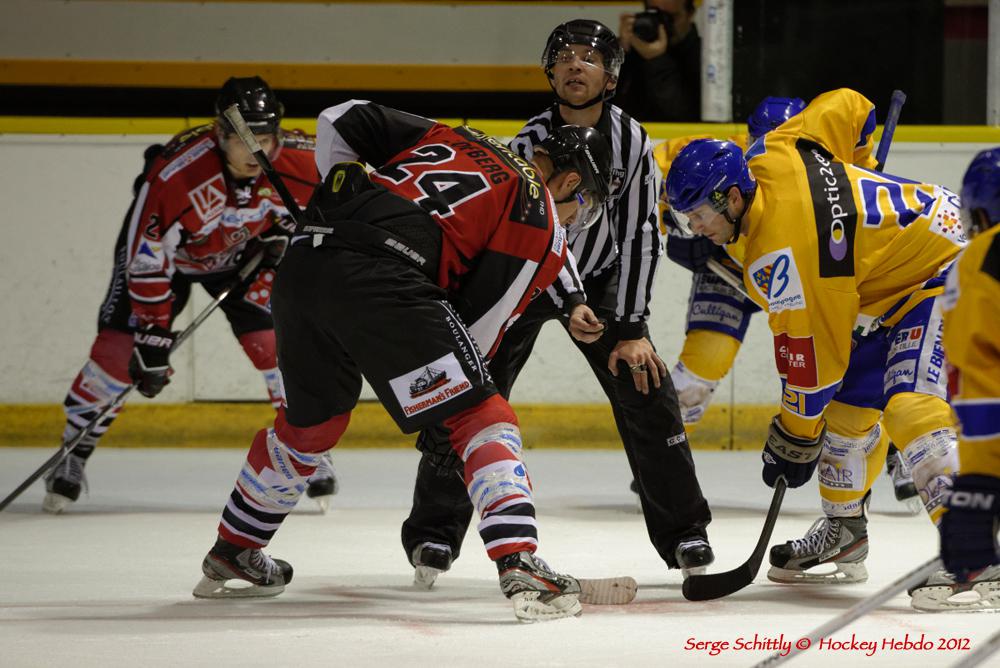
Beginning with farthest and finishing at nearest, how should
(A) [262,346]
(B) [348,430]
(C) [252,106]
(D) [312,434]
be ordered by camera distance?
(B) [348,430] → (A) [262,346] → (C) [252,106] → (D) [312,434]

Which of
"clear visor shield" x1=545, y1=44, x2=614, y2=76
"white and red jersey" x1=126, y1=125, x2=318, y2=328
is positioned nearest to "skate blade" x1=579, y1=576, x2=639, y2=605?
"clear visor shield" x1=545, y1=44, x2=614, y2=76

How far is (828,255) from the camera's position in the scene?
2.99m

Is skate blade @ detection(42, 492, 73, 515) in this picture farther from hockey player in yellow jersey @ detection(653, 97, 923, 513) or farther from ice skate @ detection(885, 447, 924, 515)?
ice skate @ detection(885, 447, 924, 515)

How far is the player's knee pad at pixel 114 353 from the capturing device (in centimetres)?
Answer: 438

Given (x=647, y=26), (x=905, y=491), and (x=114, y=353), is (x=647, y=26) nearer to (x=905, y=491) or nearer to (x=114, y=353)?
(x=905, y=491)

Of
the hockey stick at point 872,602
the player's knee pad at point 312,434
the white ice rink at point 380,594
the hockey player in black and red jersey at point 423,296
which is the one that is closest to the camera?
the hockey stick at point 872,602

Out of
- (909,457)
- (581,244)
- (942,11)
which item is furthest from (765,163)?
(942,11)

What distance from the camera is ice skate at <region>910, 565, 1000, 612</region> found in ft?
9.53

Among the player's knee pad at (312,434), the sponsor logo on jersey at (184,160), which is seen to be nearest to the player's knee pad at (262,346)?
the sponsor logo on jersey at (184,160)

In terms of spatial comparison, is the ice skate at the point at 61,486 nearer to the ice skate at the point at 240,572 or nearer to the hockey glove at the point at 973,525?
the ice skate at the point at 240,572

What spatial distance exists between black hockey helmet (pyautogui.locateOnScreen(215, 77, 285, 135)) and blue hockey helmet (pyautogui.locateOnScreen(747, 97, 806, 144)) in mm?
1462

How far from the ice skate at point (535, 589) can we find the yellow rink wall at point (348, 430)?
2.83m

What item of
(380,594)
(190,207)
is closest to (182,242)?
(190,207)

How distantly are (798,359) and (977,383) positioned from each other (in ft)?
3.30
